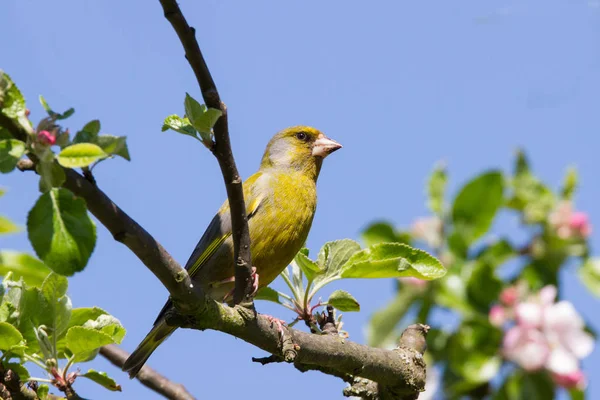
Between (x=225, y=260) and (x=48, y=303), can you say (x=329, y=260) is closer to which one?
(x=225, y=260)

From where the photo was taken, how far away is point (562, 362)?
325 centimetres

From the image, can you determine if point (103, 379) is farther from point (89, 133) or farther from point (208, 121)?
point (89, 133)

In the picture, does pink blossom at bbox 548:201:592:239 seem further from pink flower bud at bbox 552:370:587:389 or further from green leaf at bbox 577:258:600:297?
pink flower bud at bbox 552:370:587:389

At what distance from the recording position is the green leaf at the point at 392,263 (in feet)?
11.5

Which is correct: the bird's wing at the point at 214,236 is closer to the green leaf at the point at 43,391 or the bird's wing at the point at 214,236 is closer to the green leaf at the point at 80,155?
the green leaf at the point at 43,391

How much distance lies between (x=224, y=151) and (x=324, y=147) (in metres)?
3.52

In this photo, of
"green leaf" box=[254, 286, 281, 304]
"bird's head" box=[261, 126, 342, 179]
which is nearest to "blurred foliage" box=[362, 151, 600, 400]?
"green leaf" box=[254, 286, 281, 304]

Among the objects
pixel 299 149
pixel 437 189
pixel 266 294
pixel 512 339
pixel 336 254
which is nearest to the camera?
pixel 512 339

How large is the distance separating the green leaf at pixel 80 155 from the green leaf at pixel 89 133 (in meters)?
0.08

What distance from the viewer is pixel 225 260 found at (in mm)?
4762

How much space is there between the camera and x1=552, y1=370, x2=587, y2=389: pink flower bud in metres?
3.26

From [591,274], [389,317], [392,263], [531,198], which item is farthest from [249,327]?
[591,274]

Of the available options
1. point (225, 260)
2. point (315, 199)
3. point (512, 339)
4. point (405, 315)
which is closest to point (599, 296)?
point (512, 339)

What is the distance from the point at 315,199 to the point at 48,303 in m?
2.46
